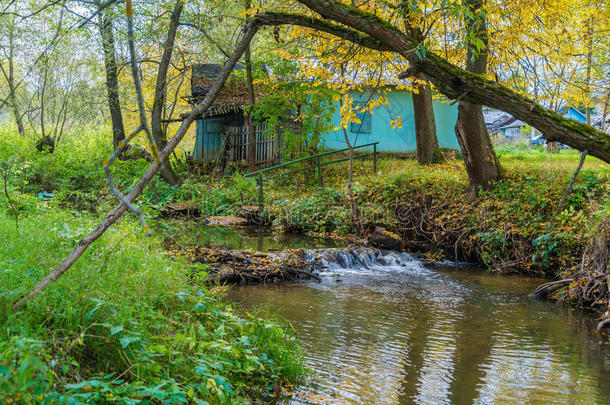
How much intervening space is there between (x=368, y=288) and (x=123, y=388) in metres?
5.87

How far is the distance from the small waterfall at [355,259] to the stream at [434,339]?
176 mm

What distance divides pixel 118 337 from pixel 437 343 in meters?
3.73

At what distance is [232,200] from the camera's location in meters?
16.5

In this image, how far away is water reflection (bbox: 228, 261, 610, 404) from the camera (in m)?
4.50

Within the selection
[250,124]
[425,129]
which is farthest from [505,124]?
[250,124]

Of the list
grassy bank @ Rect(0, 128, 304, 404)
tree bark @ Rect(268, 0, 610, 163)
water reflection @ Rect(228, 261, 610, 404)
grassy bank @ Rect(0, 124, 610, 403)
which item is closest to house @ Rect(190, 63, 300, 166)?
grassy bank @ Rect(0, 124, 610, 403)

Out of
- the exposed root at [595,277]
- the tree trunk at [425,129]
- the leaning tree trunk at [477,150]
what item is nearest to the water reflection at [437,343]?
the exposed root at [595,277]

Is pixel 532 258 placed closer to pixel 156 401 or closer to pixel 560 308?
pixel 560 308

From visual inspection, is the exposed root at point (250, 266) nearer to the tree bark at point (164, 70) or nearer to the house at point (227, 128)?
the tree bark at point (164, 70)

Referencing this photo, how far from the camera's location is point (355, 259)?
10.3 meters

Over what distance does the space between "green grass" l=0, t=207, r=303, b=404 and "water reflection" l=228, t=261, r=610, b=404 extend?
57cm

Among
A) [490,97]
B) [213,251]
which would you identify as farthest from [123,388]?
[213,251]

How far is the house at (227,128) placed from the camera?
68.2ft

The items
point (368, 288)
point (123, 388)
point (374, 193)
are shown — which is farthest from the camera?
point (374, 193)
